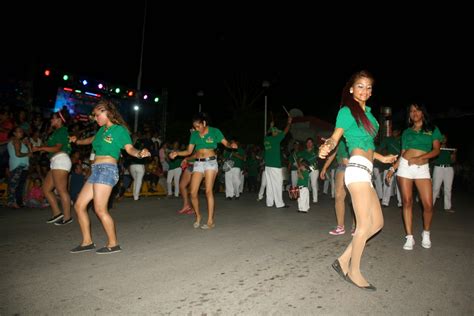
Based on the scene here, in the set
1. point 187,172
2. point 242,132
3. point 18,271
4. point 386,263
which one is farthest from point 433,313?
A: point 242,132

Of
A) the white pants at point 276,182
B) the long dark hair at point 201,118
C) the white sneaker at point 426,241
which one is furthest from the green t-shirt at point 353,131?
the white pants at point 276,182

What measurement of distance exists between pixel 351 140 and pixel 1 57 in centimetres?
1814

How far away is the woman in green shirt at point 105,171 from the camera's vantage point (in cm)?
493

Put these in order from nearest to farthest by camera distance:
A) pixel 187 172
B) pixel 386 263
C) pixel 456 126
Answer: pixel 386 263
pixel 187 172
pixel 456 126

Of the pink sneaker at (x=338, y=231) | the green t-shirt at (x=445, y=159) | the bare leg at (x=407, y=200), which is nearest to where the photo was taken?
the bare leg at (x=407, y=200)

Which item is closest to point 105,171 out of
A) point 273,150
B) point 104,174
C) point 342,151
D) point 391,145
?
point 104,174

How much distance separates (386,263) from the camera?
15.2 feet

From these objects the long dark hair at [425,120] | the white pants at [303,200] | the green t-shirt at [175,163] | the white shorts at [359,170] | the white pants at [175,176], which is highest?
the long dark hair at [425,120]

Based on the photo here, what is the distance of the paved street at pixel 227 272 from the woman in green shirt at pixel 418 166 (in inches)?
16.2

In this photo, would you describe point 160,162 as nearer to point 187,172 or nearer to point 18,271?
point 187,172

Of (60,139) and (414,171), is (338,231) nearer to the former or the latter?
(414,171)

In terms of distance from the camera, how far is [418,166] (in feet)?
17.9

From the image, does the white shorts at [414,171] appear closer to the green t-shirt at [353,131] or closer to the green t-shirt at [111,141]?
the green t-shirt at [353,131]

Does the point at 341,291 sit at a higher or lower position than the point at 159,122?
lower
